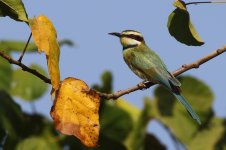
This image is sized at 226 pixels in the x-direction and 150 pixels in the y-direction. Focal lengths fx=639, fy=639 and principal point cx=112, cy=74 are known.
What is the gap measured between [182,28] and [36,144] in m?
1.53

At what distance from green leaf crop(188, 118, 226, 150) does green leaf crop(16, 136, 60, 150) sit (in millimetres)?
837

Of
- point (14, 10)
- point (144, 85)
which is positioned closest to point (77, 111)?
point (14, 10)

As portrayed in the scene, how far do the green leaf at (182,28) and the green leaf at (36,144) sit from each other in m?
1.47

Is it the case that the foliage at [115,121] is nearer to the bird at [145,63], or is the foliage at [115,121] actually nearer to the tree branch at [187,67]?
the bird at [145,63]

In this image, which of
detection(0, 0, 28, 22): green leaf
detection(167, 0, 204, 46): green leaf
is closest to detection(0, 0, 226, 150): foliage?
detection(167, 0, 204, 46): green leaf

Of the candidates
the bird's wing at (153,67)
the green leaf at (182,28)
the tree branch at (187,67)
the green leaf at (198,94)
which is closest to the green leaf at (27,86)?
the bird's wing at (153,67)

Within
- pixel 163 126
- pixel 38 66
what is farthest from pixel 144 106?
pixel 38 66

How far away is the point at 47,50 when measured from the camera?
1.92m

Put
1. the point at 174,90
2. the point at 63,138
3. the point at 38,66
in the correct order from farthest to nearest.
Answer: the point at 38,66, the point at 63,138, the point at 174,90

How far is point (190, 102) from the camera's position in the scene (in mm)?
4113

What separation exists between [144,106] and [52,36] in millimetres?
2143

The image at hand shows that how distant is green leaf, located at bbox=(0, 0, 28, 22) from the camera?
1.98m

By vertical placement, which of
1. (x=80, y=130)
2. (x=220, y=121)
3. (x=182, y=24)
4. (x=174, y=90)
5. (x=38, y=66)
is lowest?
(x=220, y=121)

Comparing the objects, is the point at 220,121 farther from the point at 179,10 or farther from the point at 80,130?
the point at 80,130
